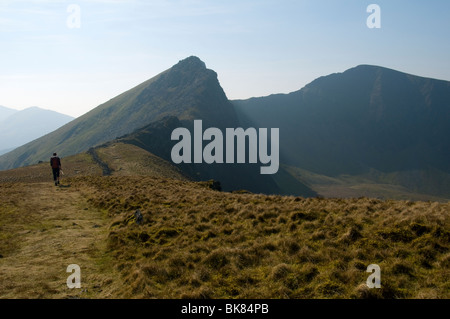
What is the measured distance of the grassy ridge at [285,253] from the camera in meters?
8.79

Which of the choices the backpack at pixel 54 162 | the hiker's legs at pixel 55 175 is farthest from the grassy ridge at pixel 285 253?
the hiker's legs at pixel 55 175

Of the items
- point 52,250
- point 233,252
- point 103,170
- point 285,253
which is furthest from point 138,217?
point 103,170

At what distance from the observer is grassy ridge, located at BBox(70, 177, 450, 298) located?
28.8 ft

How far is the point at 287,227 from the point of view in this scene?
14.2 metres

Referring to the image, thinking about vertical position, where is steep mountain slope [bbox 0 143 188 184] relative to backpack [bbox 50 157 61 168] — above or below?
below

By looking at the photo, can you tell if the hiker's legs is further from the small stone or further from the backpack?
the small stone

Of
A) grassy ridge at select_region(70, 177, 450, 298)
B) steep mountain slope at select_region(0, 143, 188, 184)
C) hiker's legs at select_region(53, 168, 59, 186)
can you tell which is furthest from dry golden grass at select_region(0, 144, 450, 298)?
steep mountain slope at select_region(0, 143, 188, 184)

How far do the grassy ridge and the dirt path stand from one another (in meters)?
0.96

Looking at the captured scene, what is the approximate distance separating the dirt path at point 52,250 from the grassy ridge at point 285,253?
0.96 m

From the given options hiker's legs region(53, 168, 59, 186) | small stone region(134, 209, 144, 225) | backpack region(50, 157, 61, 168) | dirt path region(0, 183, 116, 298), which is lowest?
dirt path region(0, 183, 116, 298)

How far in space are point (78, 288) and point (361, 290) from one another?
31.7ft

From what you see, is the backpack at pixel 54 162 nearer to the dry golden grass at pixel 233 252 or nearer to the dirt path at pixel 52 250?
the dirt path at pixel 52 250
